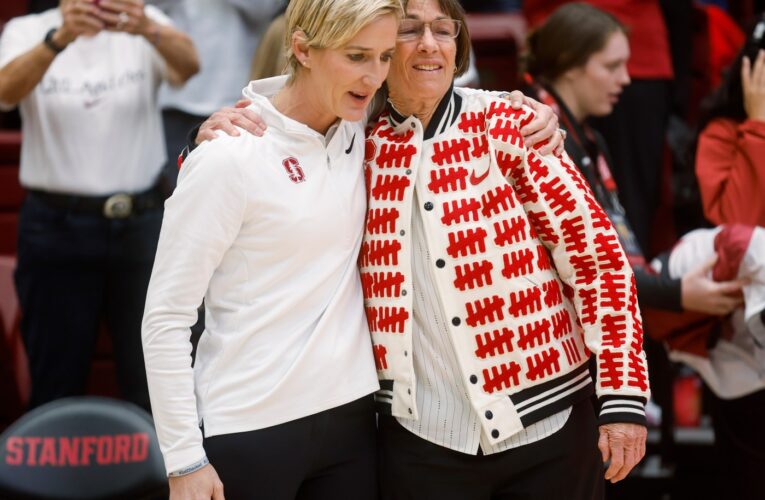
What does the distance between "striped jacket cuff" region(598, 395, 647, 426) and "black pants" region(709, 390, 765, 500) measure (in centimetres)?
114

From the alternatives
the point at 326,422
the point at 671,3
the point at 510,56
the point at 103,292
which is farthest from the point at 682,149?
the point at 326,422

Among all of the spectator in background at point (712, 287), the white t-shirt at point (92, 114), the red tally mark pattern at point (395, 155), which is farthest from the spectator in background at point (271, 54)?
the red tally mark pattern at point (395, 155)

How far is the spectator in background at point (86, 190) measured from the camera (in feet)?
10.8

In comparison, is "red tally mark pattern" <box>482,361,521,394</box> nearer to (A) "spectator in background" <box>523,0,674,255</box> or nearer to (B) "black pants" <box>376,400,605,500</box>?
(B) "black pants" <box>376,400,605,500</box>

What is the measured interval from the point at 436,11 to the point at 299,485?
2.99ft

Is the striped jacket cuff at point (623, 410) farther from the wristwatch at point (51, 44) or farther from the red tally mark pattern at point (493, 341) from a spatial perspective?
the wristwatch at point (51, 44)

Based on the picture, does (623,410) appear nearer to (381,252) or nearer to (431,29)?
(381,252)

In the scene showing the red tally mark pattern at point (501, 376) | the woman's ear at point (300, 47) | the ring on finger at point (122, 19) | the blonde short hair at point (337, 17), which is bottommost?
the red tally mark pattern at point (501, 376)

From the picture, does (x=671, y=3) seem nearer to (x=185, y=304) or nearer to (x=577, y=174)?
(x=577, y=174)

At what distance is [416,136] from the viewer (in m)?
2.11

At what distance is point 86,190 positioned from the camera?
130 inches

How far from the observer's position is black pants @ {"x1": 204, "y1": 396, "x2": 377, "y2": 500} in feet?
6.48

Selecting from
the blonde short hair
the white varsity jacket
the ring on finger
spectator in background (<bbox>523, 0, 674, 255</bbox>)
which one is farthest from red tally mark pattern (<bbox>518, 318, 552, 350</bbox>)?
spectator in background (<bbox>523, 0, 674, 255</bbox>)

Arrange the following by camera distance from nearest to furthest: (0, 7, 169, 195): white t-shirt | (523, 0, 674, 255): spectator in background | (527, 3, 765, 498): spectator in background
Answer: (527, 3, 765, 498): spectator in background → (0, 7, 169, 195): white t-shirt → (523, 0, 674, 255): spectator in background
